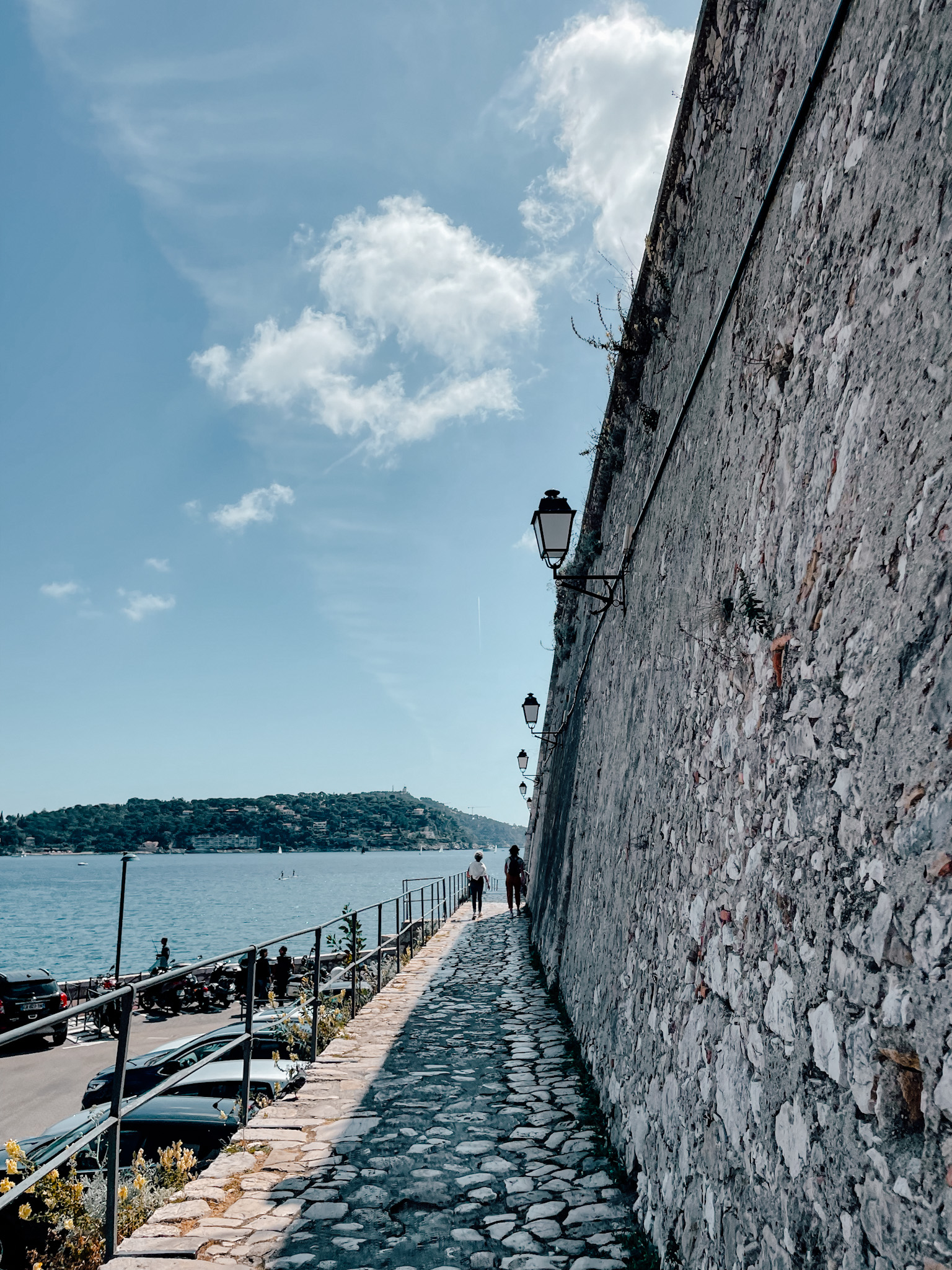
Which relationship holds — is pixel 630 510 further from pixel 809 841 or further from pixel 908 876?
pixel 908 876

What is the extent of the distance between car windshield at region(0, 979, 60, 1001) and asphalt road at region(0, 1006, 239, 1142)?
65.8 inches

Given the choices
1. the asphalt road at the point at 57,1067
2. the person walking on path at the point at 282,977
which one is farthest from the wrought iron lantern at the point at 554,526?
the person walking on path at the point at 282,977

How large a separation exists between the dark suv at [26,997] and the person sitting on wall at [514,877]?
37.2 ft

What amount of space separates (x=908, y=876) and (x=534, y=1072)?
5117 mm

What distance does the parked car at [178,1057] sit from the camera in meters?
7.08

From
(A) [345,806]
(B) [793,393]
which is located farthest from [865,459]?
(A) [345,806]

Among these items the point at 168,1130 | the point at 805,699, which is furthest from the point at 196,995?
the point at 805,699

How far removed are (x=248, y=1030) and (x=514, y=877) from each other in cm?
1468

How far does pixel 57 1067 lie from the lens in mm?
20547

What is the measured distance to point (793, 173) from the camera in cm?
298

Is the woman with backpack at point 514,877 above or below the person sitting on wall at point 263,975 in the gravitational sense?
above

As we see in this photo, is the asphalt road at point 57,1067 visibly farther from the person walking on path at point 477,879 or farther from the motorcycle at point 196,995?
the person walking on path at point 477,879

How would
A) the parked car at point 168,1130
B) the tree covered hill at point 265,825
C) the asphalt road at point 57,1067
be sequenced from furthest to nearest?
the tree covered hill at point 265,825 < the asphalt road at point 57,1067 < the parked car at point 168,1130

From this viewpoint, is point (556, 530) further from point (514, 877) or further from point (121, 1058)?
point (514, 877)
